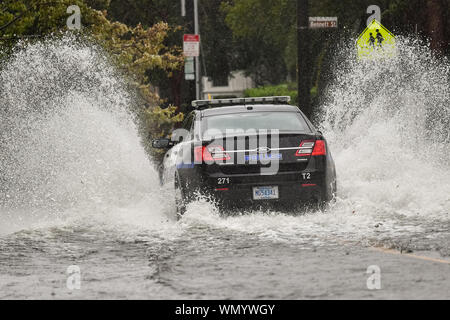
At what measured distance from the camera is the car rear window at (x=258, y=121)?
10.7 meters

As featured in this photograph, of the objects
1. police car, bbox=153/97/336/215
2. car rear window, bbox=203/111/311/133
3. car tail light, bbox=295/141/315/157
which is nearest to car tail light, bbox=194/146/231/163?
police car, bbox=153/97/336/215

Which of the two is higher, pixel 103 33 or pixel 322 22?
pixel 322 22

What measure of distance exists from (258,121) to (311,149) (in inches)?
31.6

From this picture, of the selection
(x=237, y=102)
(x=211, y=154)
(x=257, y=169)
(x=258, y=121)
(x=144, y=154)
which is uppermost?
(x=237, y=102)

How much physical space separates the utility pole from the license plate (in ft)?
31.2

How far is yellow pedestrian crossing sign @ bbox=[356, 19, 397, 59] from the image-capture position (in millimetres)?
17625

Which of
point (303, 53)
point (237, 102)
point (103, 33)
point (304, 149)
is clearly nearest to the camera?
point (304, 149)

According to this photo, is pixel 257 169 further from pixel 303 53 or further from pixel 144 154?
pixel 303 53

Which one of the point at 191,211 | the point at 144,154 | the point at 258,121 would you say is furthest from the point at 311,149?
the point at 144,154

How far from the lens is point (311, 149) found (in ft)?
34.2

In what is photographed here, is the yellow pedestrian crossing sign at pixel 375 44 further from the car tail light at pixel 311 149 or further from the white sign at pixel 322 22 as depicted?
the car tail light at pixel 311 149

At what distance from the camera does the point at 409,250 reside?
8172 millimetres

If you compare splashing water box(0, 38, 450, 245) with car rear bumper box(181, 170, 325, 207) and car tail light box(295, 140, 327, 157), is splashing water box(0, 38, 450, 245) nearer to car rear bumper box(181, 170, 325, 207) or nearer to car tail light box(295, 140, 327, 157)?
car rear bumper box(181, 170, 325, 207)
